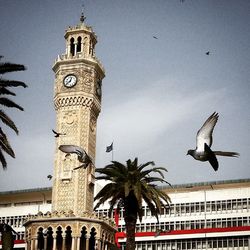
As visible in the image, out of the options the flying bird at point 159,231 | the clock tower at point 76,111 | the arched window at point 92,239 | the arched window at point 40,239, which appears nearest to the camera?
the arched window at point 92,239

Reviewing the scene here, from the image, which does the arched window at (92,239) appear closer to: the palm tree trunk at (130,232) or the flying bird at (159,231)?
the flying bird at (159,231)

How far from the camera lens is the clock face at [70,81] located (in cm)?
8562

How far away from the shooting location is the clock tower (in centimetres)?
8144

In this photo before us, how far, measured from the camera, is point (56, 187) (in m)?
82.1

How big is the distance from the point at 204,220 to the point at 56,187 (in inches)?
983

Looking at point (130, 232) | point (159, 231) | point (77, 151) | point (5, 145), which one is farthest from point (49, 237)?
point (5, 145)

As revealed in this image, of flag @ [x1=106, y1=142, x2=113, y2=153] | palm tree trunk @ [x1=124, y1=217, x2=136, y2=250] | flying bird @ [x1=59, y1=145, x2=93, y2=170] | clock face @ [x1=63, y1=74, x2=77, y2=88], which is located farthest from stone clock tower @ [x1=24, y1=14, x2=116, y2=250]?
flying bird @ [x1=59, y1=145, x2=93, y2=170]

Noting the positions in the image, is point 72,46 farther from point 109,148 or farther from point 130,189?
point 130,189

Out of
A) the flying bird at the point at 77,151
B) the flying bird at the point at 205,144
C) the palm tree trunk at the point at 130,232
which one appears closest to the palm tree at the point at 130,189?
the palm tree trunk at the point at 130,232

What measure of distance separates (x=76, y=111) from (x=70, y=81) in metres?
4.71

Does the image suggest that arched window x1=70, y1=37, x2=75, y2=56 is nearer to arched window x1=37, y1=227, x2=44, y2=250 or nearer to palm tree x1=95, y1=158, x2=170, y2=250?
arched window x1=37, y1=227, x2=44, y2=250

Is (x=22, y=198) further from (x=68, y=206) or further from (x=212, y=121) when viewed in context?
(x=212, y=121)

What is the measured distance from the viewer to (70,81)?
8588 cm

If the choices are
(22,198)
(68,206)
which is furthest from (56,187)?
(22,198)
